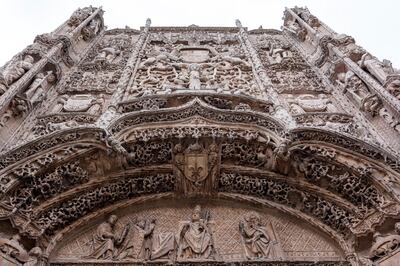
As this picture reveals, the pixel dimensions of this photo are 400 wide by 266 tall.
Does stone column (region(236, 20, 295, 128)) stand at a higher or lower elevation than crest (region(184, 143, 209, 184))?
higher

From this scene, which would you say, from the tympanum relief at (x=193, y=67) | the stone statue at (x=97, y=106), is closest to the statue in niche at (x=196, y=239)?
the tympanum relief at (x=193, y=67)

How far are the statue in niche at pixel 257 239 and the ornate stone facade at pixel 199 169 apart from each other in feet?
0.07

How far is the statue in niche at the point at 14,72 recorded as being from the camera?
6605mm

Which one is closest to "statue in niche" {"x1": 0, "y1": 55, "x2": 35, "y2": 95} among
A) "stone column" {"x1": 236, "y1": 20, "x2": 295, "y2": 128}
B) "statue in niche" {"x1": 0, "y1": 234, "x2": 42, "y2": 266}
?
"statue in niche" {"x1": 0, "y1": 234, "x2": 42, "y2": 266}

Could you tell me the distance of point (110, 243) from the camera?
5.88m

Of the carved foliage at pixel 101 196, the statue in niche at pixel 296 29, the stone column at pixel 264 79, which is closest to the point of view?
the carved foliage at pixel 101 196

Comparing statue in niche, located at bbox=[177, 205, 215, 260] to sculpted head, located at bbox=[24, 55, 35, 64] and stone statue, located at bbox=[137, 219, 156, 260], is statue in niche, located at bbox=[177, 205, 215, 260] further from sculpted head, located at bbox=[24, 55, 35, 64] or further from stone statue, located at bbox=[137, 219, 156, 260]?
sculpted head, located at bbox=[24, 55, 35, 64]

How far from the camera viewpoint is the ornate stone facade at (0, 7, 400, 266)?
5.57 metres

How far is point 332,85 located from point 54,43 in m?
5.50

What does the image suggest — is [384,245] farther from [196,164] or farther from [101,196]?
[101,196]

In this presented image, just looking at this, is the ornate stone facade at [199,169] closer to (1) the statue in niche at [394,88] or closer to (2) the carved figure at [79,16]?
(1) the statue in niche at [394,88]

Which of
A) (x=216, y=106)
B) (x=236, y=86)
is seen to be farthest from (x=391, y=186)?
(x=236, y=86)

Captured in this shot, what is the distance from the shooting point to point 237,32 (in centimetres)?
1221

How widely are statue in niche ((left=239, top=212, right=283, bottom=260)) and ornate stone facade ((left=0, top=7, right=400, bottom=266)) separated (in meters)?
0.02
